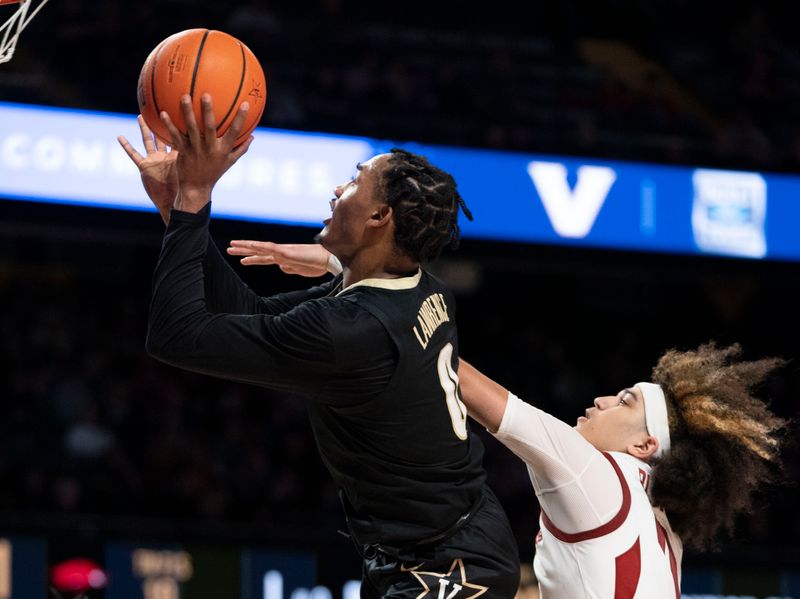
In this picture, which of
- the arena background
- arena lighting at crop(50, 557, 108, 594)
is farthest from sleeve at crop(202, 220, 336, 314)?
the arena background

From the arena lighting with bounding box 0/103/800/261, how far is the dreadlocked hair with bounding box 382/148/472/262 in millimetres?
6055

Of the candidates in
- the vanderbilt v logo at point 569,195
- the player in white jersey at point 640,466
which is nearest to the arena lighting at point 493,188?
the vanderbilt v logo at point 569,195

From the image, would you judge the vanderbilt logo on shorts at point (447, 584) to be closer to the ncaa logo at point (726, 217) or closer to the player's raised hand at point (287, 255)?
the player's raised hand at point (287, 255)

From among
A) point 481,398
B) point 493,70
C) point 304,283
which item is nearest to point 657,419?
point 481,398

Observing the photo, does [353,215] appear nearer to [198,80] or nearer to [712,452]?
[198,80]

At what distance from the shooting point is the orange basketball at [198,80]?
10.7 feet

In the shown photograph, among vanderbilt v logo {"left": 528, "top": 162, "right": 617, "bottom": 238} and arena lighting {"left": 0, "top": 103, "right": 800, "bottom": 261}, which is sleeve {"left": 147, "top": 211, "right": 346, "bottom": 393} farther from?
vanderbilt v logo {"left": 528, "top": 162, "right": 617, "bottom": 238}

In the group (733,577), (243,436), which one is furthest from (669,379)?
(243,436)

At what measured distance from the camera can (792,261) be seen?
10.6 metres

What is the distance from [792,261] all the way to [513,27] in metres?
4.20

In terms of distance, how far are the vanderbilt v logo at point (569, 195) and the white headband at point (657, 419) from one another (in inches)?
247

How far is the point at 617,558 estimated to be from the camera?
3.66 meters

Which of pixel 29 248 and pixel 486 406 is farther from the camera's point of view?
pixel 29 248

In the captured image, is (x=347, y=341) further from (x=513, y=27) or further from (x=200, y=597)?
(x=513, y=27)
